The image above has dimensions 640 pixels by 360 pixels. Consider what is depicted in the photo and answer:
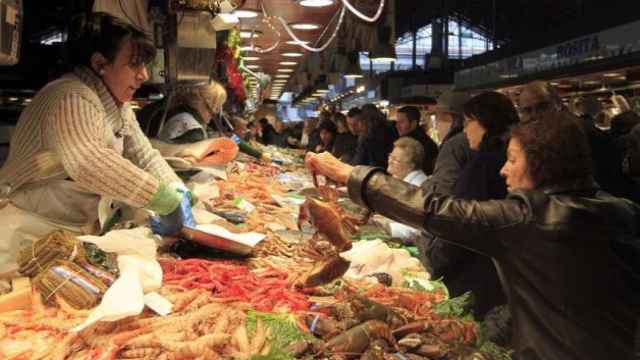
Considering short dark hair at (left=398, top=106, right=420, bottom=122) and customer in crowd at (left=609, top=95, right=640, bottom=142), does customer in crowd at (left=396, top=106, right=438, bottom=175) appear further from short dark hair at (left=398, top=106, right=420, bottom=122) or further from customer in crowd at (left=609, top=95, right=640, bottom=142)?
customer in crowd at (left=609, top=95, right=640, bottom=142)

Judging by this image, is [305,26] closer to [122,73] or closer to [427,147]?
[427,147]

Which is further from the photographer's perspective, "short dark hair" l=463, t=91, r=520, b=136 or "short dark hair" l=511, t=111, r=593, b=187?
"short dark hair" l=463, t=91, r=520, b=136

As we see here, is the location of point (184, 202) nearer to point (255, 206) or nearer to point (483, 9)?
point (255, 206)

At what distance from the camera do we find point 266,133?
747 inches

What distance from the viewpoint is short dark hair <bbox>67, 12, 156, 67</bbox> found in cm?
298

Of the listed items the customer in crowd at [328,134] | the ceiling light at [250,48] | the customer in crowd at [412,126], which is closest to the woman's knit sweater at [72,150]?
the customer in crowd at [412,126]

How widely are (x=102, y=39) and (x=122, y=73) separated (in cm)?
17

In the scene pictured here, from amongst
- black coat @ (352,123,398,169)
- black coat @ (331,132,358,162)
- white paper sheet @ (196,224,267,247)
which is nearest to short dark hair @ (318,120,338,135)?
black coat @ (331,132,358,162)

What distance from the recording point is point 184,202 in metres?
3.23

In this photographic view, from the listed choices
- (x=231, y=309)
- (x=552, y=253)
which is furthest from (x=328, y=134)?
(x=552, y=253)

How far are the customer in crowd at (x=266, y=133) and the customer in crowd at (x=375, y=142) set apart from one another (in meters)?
9.57

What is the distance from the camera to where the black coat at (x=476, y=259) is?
11.3 ft

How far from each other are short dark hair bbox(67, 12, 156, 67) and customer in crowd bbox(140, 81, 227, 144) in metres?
2.21

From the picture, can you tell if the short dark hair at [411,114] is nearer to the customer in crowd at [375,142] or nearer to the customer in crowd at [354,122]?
the customer in crowd at [375,142]
